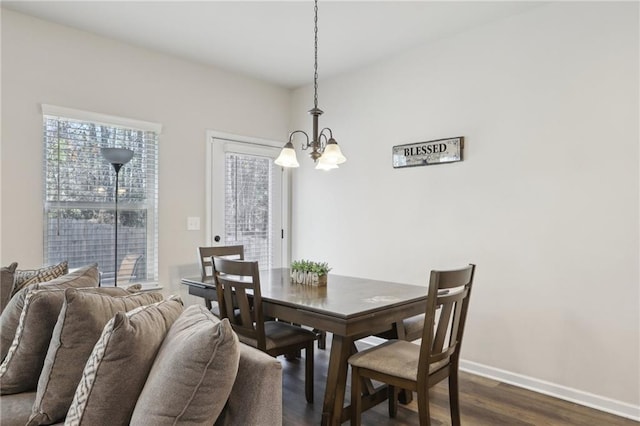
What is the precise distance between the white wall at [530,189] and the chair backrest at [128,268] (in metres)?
2.09

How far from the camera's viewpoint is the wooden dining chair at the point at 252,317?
235 centimetres

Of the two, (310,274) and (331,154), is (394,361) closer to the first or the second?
(310,274)

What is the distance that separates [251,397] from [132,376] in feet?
1.21

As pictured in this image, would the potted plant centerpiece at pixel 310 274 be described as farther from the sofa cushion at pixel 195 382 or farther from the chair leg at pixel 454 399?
the sofa cushion at pixel 195 382

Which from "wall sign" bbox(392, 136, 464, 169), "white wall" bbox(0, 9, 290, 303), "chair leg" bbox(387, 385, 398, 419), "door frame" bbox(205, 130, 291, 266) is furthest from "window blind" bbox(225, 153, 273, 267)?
"chair leg" bbox(387, 385, 398, 419)

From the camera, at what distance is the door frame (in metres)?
4.04

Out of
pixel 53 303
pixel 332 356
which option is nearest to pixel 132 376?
pixel 53 303

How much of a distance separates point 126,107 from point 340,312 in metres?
2.70

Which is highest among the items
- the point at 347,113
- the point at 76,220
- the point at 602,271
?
the point at 347,113

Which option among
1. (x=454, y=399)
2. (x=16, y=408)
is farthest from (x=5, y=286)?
(x=454, y=399)

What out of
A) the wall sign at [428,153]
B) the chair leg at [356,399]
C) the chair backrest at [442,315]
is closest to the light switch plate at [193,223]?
the wall sign at [428,153]

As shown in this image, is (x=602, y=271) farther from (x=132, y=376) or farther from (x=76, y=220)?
(x=76, y=220)

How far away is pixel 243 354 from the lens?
1.24 m

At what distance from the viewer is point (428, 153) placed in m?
3.51
